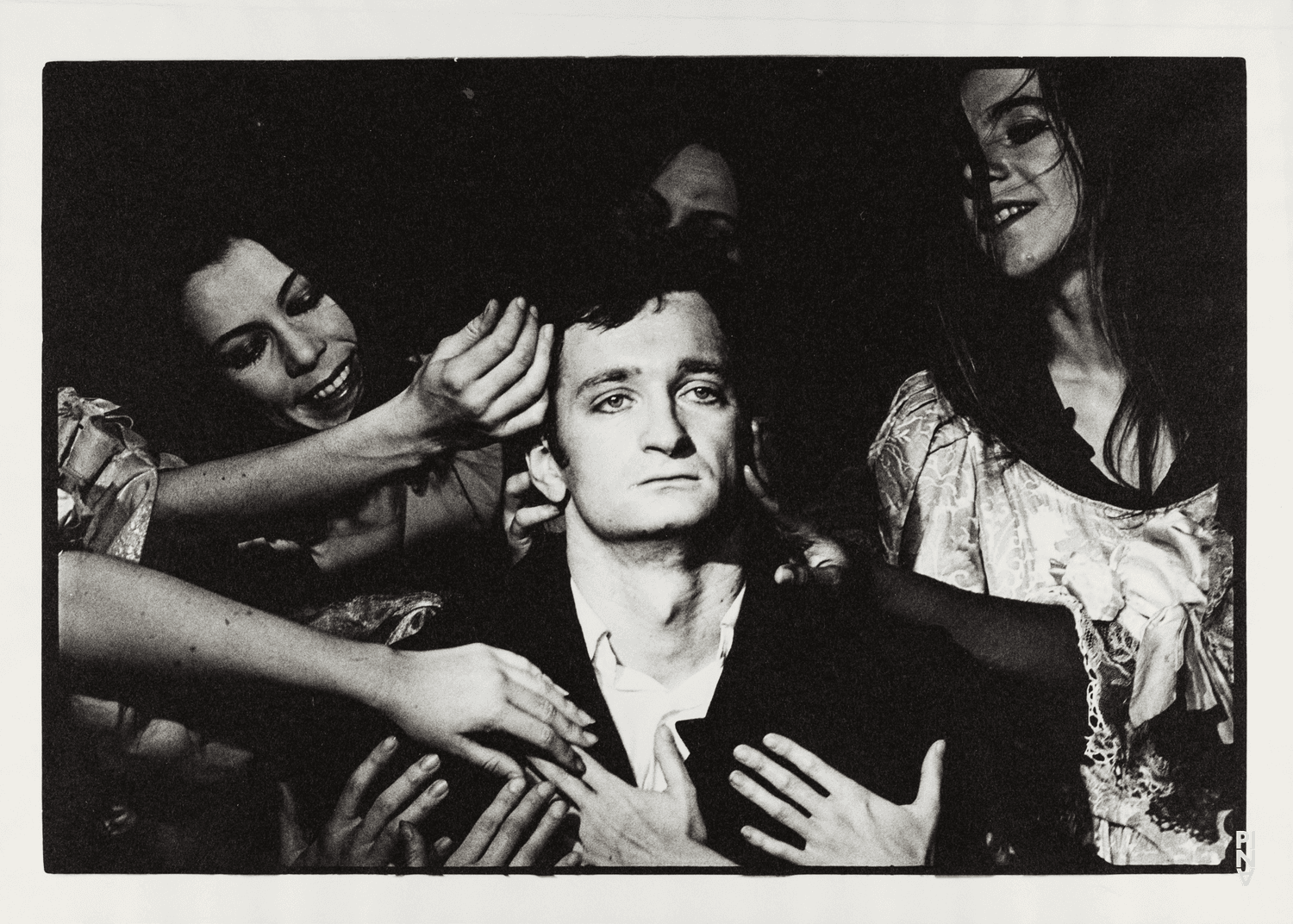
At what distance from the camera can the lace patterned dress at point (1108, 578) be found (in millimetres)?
1565

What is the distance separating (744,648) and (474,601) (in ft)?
1.36

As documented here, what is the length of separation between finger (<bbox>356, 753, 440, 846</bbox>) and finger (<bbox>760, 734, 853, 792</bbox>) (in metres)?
0.51

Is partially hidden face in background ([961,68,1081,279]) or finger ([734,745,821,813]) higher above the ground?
partially hidden face in background ([961,68,1081,279])

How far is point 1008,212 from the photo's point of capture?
5.21 feet

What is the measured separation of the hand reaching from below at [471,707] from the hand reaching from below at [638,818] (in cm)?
4

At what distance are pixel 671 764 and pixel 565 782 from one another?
0.16 m

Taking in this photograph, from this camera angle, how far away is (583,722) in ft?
5.04

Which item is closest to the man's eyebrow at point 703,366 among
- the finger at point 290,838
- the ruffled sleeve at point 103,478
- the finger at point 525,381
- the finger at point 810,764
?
the finger at point 525,381

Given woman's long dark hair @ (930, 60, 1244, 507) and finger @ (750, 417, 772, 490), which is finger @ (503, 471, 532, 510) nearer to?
finger @ (750, 417, 772, 490)

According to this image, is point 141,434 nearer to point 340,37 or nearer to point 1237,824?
point 340,37

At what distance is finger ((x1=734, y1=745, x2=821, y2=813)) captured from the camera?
1.53 metres

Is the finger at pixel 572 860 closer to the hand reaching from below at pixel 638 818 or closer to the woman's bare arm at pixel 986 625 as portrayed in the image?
the hand reaching from below at pixel 638 818

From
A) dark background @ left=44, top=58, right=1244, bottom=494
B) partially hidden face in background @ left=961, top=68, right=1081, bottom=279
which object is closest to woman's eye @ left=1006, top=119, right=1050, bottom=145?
partially hidden face in background @ left=961, top=68, right=1081, bottom=279
